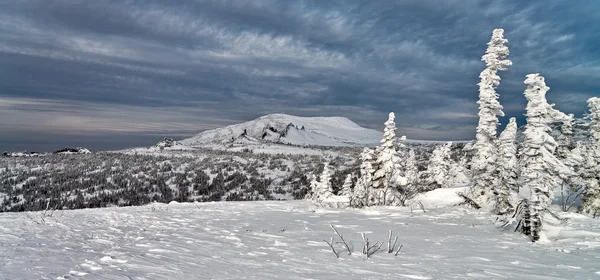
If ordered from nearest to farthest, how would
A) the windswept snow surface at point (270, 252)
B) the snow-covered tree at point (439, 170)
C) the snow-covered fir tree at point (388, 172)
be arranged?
the windswept snow surface at point (270, 252), the snow-covered fir tree at point (388, 172), the snow-covered tree at point (439, 170)

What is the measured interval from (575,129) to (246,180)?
2701 inches

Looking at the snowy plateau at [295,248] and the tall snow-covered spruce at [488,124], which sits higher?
the tall snow-covered spruce at [488,124]

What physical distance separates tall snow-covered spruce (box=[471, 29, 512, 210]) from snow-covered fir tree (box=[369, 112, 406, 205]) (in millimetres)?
6945

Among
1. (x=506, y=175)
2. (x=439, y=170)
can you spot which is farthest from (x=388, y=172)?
(x=439, y=170)

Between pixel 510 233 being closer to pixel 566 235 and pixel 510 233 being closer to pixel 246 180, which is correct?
pixel 566 235

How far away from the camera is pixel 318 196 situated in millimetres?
34531

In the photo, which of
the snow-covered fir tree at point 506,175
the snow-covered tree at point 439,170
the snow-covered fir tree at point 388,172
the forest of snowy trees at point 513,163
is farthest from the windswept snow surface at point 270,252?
the snow-covered tree at point 439,170

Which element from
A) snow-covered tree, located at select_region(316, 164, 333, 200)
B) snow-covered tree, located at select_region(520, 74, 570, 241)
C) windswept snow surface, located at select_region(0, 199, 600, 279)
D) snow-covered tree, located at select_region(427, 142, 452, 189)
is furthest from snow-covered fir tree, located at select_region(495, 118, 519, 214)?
snow-covered tree, located at select_region(427, 142, 452, 189)

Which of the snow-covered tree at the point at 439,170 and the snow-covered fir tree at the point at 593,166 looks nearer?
the snow-covered fir tree at the point at 593,166

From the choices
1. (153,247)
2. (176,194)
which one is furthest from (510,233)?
(176,194)

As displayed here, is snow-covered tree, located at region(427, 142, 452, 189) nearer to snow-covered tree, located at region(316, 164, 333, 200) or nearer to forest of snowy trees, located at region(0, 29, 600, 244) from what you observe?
forest of snowy trees, located at region(0, 29, 600, 244)

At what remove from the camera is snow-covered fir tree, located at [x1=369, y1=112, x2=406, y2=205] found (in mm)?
25031

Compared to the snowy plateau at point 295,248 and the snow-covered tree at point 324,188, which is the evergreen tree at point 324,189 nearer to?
the snow-covered tree at point 324,188

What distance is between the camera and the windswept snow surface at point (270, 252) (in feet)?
20.7
